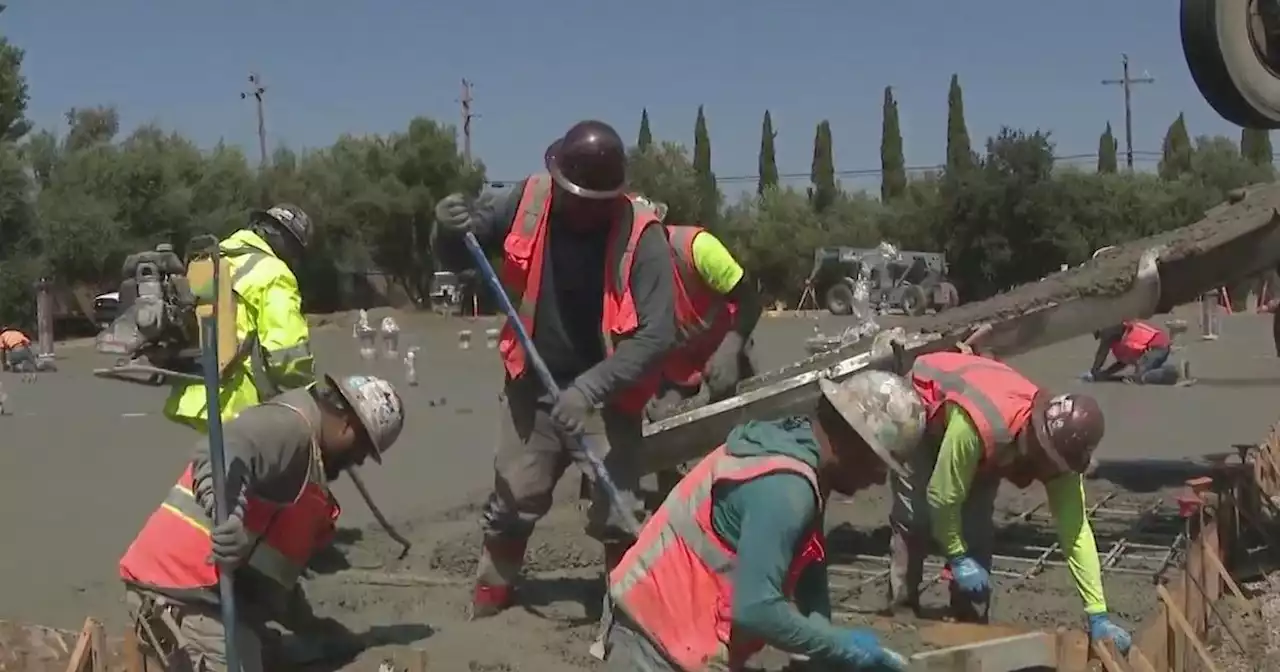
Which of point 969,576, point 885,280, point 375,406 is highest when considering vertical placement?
point 375,406

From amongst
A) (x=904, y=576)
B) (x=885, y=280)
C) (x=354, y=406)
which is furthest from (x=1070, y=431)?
(x=885, y=280)

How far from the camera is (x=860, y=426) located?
2.98 m

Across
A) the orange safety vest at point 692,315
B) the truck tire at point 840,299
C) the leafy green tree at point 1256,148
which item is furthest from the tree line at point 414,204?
the orange safety vest at point 692,315

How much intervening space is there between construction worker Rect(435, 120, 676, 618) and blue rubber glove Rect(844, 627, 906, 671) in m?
1.89

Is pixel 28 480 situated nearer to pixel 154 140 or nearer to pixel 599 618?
pixel 599 618

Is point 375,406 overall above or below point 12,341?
above

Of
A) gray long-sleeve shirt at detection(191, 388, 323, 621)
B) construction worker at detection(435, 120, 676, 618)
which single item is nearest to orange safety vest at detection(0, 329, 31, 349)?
construction worker at detection(435, 120, 676, 618)

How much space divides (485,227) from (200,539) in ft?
5.64

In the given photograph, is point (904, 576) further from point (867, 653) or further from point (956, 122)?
point (956, 122)

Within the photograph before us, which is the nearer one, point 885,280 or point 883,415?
point 883,415

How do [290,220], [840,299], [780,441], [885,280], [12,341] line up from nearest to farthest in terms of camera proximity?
[780,441], [290,220], [12,341], [840,299], [885,280]

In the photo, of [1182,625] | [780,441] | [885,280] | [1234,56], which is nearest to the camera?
[780,441]

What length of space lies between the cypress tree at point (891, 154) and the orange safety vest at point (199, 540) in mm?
51310

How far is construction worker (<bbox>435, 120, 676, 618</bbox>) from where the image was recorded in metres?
4.79
